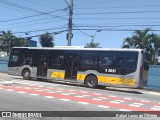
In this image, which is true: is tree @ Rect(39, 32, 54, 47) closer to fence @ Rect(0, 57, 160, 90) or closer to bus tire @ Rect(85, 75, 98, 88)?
fence @ Rect(0, 57, 160, 90)

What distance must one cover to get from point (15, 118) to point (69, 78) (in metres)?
15.3

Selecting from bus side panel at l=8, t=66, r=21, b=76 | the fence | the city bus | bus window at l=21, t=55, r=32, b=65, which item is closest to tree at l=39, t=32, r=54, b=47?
the city bus

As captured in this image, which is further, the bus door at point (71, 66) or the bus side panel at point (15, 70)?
the bus side panel at point (15, 70)

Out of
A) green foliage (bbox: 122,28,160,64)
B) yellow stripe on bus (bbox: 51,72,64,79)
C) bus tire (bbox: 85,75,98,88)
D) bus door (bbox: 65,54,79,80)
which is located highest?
green foliage (bbox: 122,28,160,64)

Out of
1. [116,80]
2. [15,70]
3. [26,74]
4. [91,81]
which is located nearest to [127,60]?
[116,80]

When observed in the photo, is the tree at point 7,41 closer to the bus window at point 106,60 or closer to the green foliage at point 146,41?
the green foliage at point 146,41

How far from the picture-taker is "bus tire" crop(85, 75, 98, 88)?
23.6 meters

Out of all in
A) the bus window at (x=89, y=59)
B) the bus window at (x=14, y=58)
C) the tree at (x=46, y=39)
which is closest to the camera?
the bus window at (x=89, y=59)

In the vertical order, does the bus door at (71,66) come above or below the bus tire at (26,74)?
above

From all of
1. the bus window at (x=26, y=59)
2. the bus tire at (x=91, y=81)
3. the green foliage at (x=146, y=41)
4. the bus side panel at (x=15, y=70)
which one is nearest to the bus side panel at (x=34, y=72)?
the bus window at (x=26, y=59)

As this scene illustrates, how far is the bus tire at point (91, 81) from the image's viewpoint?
23.6 metres

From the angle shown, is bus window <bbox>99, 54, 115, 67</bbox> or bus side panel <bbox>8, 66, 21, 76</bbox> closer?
bus window <bbox>99, 54, 115, 67</bbox>

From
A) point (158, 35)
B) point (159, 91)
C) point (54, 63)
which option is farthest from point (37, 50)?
point (158, 35)

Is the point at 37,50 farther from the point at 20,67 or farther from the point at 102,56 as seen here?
the point at 102,56
